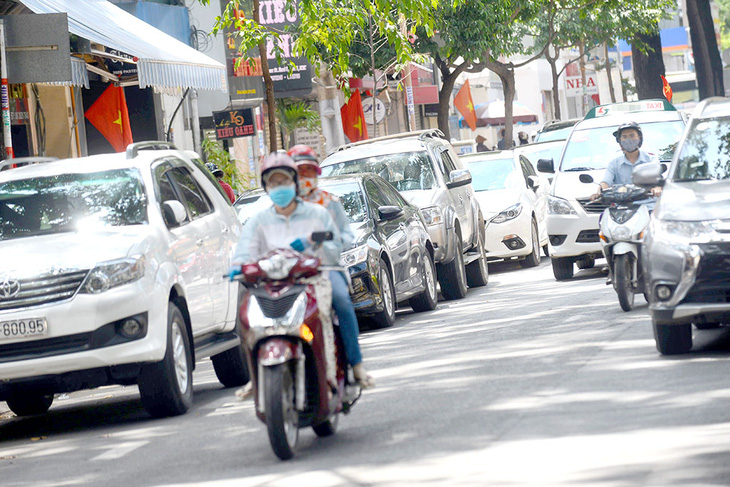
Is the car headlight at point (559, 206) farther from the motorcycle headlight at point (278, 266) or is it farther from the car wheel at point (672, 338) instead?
the motorcycle headlight at point (278, 266)

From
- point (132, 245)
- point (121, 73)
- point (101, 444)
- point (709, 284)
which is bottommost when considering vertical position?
point (101, 444)

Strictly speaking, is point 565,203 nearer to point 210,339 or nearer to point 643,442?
point 210,339

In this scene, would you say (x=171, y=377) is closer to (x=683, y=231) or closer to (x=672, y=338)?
(x=672, y=338)

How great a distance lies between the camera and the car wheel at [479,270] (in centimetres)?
1819

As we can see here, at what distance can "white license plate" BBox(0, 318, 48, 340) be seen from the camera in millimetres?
9023

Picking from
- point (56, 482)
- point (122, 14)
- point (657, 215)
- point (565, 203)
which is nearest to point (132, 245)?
point (56, 482)

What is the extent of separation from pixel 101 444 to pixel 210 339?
2.12 m

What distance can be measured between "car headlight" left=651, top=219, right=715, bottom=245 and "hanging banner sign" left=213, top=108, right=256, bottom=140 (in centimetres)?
1874

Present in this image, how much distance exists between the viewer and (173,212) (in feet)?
33.2

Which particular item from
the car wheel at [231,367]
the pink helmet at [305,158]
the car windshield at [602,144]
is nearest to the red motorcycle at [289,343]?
the pink helmet at [305,158]

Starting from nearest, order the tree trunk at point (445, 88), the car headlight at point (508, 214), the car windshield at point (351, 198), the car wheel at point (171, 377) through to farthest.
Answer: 1. the car wheel at point (171, 377)
2. the car windshield at point (351, 198)
3. the car headlight at point (508, 214)
4. the tree trunk at point (445, 88)

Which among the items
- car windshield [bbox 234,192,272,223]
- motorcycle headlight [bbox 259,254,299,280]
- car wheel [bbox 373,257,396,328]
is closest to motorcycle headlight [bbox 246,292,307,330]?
motorcycle headlight [bbox 259,254,299,280]

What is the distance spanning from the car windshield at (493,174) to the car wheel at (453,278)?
430cm

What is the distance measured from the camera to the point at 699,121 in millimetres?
10984
